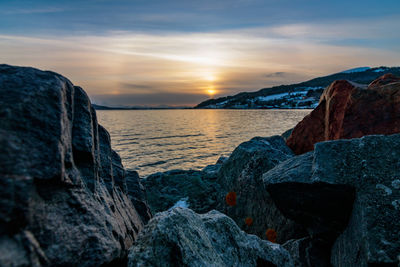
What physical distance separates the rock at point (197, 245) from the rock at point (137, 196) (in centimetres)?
226

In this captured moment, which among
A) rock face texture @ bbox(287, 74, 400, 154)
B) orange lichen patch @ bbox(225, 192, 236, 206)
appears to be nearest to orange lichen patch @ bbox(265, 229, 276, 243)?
orange lichen patch @ bbox(225, 192, 236, 206)

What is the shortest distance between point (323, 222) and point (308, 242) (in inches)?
42.3

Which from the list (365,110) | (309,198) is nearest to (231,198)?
(309,198)

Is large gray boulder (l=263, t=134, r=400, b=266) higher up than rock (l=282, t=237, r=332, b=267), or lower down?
higher up

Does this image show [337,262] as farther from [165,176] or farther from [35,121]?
[165,176]

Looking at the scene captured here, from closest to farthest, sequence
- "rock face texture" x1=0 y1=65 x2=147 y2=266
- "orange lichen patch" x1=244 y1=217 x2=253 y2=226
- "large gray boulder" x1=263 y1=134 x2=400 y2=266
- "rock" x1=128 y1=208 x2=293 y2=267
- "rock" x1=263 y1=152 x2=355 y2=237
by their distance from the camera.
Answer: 1. "rock face texture" x1=0 y1=65 x2=147 y2=266
2. "rock" x1=128 y1=208 x2=293 y2=267
3. "large gray boulder" x1=263 y1=134 x2=400 y2=266
4. "rock" x1=263 y1=152 x2=355 y2=237
5. "orange lichen patch" x1=244 y1=217 x2=253 y2=226

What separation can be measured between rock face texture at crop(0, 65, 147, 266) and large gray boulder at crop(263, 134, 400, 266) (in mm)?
3521

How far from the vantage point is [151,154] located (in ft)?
97.8

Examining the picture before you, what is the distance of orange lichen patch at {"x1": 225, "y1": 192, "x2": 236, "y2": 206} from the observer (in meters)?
9.39

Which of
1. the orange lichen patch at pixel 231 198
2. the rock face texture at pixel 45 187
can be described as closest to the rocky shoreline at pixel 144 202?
the rock face texture at pixel 45 187

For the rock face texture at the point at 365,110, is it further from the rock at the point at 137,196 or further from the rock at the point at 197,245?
the rock at the point at 137,196

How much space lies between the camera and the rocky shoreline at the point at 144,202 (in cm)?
293

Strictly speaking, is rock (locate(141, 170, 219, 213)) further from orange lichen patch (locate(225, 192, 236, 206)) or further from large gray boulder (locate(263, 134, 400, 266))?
large gray boulder (locate(263, 134, 400, 266))

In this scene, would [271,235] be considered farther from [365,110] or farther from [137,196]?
[365,110]
